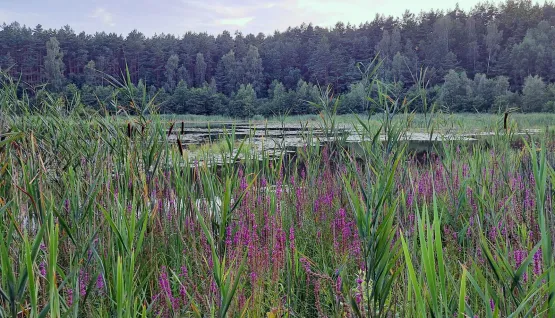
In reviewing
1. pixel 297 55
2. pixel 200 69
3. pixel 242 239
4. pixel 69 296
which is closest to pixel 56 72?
pixel 242 239

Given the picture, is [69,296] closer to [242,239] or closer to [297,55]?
[242,239]

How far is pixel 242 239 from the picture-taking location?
1.90m

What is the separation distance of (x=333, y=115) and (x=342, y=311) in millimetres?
1922

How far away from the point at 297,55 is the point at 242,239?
234ft

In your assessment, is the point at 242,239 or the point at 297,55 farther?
the point at 297,55

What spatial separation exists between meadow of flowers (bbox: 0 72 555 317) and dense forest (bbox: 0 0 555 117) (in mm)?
34286

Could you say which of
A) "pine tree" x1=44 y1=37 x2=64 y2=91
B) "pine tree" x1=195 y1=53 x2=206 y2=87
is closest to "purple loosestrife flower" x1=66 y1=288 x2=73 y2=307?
"pine tree" x1=44 y1=37 x2=64 y2=91

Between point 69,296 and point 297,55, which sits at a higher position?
point 297,55

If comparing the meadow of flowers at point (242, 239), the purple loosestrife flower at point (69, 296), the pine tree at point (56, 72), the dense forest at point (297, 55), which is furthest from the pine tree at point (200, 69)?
the purple loosestrife flower at point (69, 296)

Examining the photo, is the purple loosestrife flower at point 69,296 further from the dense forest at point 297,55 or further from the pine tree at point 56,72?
the dense forest at point 297,55

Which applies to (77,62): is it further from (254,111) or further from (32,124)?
(32,124)

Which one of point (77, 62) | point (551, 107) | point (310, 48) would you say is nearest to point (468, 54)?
point (310, 48)

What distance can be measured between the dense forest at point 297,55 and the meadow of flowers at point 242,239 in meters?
34.3

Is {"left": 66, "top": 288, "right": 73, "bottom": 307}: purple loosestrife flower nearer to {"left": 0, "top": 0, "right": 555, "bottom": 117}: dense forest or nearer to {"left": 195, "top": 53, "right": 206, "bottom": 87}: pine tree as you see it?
{"left": 0, "top": 0, "right": 555, "bottom": 117}: dense forest
